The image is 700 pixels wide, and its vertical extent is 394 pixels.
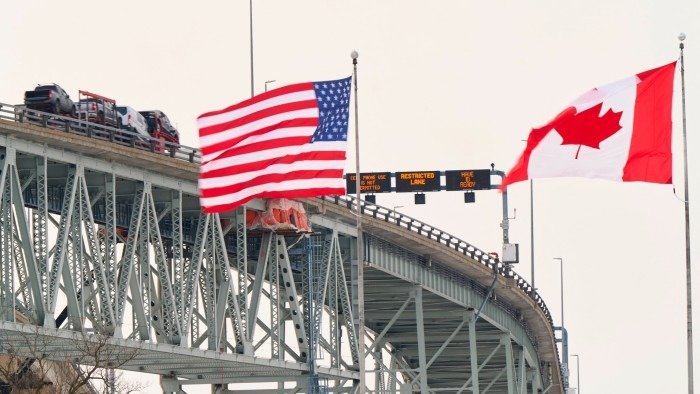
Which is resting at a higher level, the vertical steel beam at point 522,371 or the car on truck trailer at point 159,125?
the car on truck trailer at point 159,125

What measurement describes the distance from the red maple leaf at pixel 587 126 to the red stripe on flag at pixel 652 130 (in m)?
0.61

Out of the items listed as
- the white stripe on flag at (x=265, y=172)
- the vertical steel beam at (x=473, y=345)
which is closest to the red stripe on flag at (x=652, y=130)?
the white stripe on flag at (x=265, y=172)

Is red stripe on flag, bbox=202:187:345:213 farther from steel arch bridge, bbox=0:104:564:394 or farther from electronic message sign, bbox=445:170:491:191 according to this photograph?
electronic message sign, bbox=445:170:491:191

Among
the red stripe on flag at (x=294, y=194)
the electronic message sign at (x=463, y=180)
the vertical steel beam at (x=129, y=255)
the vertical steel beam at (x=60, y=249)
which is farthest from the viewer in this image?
the electronic message sign at (x=463, y=180)

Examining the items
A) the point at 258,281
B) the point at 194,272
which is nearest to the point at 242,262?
the point at 258,281

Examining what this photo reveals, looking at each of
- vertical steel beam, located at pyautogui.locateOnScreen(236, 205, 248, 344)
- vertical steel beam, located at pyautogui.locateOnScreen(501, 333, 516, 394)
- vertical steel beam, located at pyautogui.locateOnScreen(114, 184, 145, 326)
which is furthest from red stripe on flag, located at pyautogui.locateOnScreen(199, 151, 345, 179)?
vertical steel beam, located at pyautogui.locateOnScreen(501, 333, 516, 394)

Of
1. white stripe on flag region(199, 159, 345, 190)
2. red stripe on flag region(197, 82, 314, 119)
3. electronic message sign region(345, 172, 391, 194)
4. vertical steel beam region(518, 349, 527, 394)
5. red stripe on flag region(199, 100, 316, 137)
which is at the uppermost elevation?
electronic message sign region(345, 172, 391, 194)

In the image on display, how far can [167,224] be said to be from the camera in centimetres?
8975

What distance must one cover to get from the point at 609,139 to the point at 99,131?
89.6ft

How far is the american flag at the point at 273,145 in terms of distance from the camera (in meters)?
72.5

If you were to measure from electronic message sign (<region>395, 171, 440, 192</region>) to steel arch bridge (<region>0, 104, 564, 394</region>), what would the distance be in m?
13.6

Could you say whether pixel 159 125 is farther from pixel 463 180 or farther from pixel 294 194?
pixel 463 180

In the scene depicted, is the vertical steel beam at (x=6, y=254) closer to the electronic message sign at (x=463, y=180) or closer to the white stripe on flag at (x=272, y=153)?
the white stripe on flag at (x=272, y=153)

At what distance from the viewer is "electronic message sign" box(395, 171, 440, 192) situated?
132 meters
